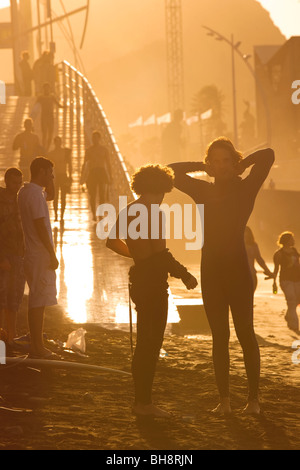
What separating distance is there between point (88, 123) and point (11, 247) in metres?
19.9

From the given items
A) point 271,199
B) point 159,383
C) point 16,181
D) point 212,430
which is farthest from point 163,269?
point 271,199

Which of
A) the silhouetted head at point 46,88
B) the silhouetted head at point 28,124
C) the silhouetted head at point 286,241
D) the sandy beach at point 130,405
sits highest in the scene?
the silhouetted head at point 46,88

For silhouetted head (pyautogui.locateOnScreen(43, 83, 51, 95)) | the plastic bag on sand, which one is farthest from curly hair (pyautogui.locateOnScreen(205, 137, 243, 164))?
silhouetted head (pyautogui.locateOnScreen(43, 83, 51, 95))

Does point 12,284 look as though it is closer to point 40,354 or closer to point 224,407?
point 40,354

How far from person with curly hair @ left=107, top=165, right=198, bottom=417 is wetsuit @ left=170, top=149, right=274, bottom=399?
7.6 inches

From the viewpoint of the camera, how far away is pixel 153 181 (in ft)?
18.3

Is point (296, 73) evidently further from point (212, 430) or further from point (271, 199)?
point (212, 430)

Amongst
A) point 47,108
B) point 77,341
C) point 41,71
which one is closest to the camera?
point 77,341

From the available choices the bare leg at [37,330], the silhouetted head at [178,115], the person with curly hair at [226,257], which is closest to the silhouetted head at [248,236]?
the bare leg at [37,330]

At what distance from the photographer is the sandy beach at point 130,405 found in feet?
17.0

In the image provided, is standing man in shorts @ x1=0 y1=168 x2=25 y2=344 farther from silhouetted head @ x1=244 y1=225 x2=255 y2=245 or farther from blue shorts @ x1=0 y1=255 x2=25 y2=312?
silhouetted head @ x1=244 y1=225 x2=255 y2=245

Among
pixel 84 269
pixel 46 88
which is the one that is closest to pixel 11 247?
pixel 84 269

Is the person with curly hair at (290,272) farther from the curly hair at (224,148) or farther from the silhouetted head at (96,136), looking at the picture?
the curly hair at (224,148)

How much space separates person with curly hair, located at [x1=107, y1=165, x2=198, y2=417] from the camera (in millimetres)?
5562
